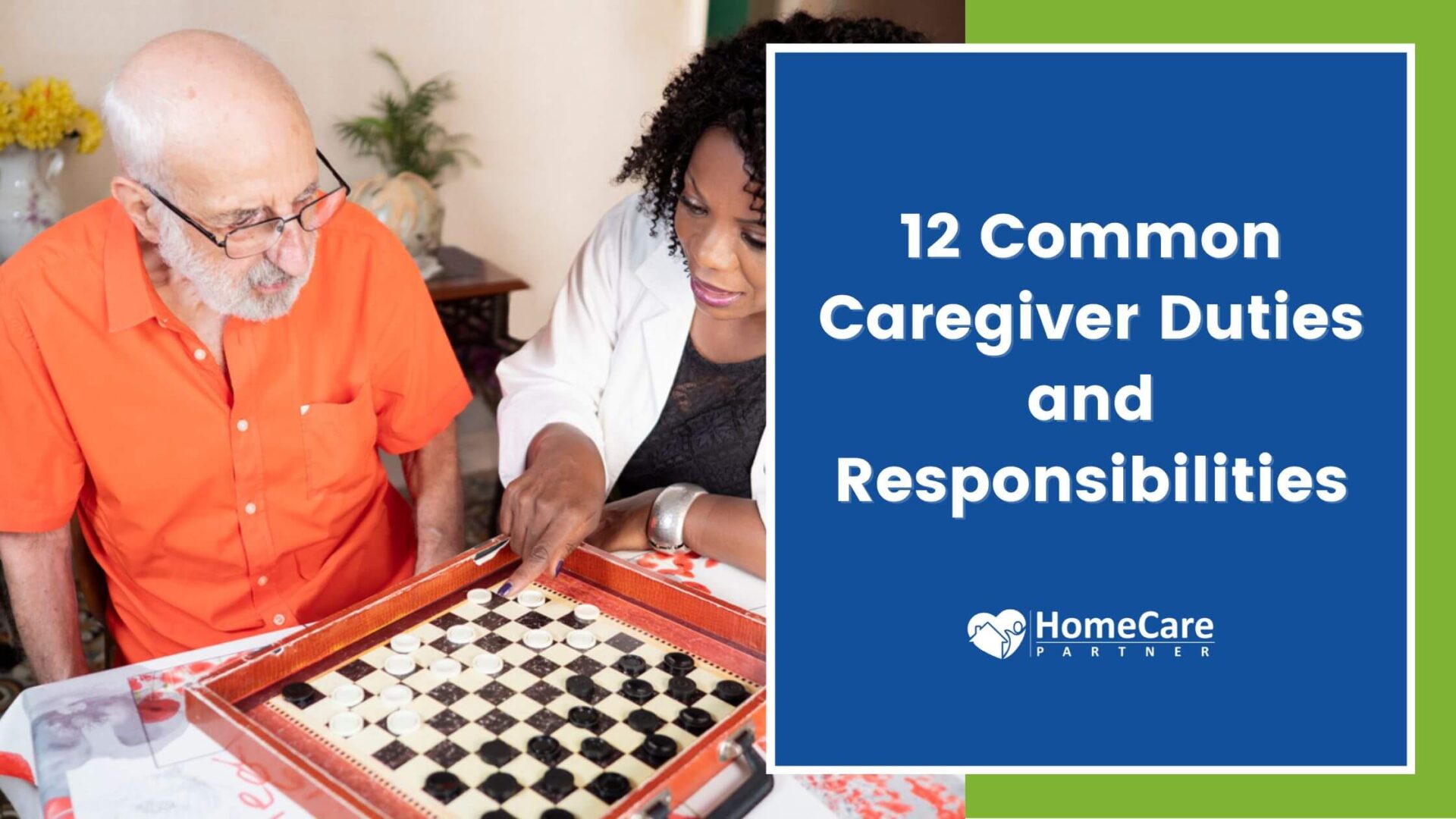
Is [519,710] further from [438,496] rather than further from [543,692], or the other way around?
[438,496]

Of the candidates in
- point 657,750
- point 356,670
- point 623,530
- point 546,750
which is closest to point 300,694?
point 356,670

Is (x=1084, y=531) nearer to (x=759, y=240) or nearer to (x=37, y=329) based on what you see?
(x=759, y=240)

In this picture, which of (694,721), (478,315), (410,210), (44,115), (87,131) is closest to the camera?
(694,721)

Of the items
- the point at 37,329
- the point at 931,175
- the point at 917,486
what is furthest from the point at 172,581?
the point at 931,175

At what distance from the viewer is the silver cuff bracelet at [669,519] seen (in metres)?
1.86

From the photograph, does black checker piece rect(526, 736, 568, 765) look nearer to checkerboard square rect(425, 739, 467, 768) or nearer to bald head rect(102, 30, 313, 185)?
checkerboard square rect(425, 739, 467, 768)

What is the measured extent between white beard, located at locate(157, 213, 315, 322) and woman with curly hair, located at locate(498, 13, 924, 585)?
428 millimetres

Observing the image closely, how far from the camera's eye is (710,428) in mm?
2201

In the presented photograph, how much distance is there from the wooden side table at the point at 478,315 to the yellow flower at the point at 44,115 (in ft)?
3.61

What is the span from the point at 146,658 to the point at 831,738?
1.19m

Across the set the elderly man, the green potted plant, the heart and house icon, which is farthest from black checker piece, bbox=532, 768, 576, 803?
the green potted plant

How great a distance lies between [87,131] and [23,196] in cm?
30

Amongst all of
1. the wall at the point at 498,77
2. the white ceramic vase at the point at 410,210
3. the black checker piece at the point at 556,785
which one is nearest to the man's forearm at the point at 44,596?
the black checker piece at the point at 556,785

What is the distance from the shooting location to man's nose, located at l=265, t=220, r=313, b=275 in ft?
5.76
